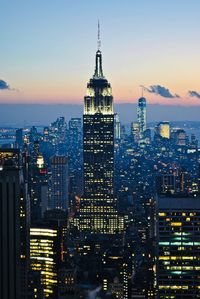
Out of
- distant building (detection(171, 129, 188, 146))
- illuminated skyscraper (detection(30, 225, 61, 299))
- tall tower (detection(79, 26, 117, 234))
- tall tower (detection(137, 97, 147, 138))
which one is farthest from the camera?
tall tower (detection(137, 97, 147, 138))

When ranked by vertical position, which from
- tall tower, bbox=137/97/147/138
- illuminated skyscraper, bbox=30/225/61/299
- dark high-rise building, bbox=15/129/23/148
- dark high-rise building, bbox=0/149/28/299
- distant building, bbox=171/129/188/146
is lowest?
illuminated skyscraper, bbox=30/225/61/299

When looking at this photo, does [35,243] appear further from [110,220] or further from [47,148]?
[47,148]

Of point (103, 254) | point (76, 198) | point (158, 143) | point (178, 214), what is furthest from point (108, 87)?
point (178, 214)

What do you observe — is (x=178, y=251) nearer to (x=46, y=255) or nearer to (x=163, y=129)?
(x=46, y=255)

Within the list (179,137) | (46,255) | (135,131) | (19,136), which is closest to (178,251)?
(46,255)

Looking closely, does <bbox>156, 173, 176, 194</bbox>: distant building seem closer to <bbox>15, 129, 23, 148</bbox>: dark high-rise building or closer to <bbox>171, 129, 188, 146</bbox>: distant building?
<bbox>171, 129, 188, 146</bbox>: distant building

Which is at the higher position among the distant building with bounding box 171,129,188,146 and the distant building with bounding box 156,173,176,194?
the distant building with bounding box 171,129,188,146

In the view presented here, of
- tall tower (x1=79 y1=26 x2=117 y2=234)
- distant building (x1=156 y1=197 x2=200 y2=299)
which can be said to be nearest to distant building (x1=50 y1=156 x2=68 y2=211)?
tall tower (x1=79 y1=26 x2=117 y2=234)
